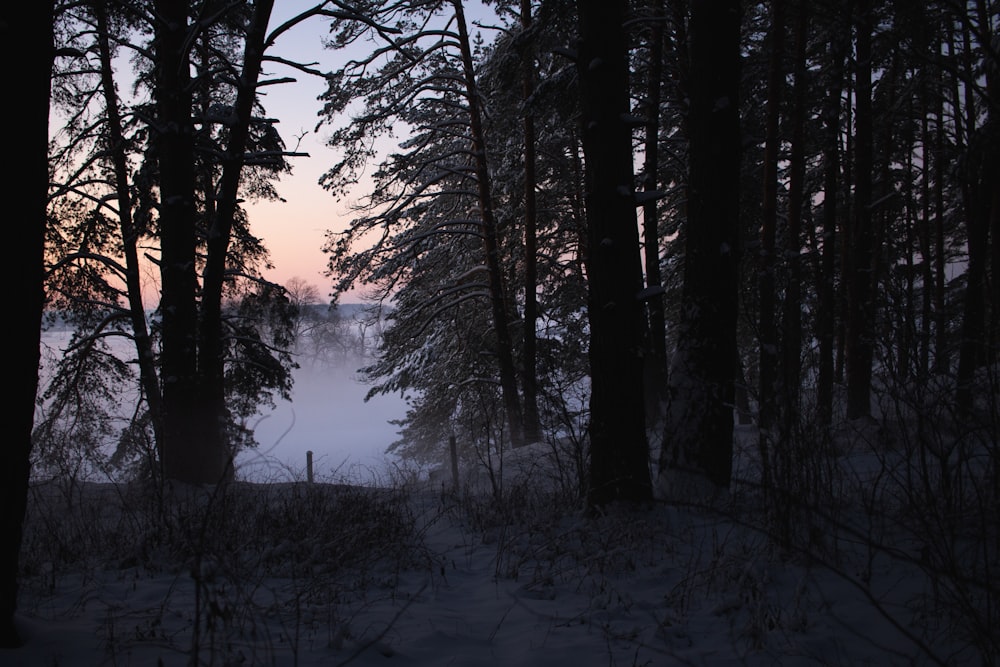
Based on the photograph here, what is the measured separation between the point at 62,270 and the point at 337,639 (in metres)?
11.4

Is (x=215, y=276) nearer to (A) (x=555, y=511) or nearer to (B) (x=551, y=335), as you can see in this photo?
(A) (x=555, y=511)

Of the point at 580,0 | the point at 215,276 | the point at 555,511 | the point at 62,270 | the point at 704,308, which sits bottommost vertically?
the point at 555,511

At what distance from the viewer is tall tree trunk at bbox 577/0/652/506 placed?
501 cm

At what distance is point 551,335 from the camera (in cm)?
1534

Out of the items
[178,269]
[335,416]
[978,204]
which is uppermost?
[978,204]

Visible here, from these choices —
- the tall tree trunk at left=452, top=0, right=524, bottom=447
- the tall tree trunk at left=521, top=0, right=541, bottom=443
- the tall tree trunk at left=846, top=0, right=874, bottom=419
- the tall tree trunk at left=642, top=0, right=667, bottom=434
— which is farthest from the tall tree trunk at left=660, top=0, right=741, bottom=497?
the tall tree trunk at left=452, top=0, right=524, bottom=447

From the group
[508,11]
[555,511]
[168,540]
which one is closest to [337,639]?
[168,540]

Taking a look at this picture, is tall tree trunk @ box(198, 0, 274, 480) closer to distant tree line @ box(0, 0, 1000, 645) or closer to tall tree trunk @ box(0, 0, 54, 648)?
distant tree line @ box(0, 0, 1000, 645)

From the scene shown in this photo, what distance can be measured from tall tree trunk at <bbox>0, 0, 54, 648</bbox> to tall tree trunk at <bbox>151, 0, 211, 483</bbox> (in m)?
5.93

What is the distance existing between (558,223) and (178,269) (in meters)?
9.96

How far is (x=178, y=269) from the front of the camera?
812 cm

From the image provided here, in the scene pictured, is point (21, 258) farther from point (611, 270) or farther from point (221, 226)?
point (221, 226)

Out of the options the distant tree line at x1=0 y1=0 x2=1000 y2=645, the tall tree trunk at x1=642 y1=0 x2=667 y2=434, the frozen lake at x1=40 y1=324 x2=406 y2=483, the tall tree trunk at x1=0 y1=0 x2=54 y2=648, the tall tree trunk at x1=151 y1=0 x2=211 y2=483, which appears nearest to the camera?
the tall tree trunk at x1=0 y1=0 x2=54 y2=648

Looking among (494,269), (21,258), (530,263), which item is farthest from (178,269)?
(530,263)
